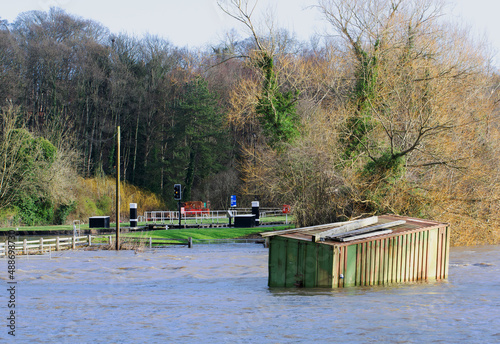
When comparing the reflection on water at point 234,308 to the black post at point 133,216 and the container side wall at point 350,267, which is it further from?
the black post at point 133,216

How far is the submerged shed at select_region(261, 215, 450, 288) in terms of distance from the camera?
62.1 ft

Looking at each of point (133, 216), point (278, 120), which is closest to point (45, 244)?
point (133, 216)

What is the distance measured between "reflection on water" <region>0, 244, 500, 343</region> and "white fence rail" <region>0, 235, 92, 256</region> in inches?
187

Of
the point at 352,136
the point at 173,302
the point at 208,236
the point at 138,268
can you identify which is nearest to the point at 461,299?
the point at 173,302

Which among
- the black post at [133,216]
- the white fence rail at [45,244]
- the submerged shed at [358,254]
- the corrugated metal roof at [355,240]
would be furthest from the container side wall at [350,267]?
the black post at [133,216]

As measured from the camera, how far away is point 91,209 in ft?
174

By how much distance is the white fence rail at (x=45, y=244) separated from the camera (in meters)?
31.3

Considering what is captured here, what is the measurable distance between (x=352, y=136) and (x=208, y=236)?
37.4 feet

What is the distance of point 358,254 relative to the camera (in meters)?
19.4

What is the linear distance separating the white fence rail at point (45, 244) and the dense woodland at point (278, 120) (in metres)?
12.9

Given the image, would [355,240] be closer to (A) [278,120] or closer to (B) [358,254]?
(B) [358,254]

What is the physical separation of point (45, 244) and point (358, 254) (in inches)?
804

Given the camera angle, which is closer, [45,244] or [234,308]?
[234,308]

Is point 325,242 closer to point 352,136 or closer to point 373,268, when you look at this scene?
point 373,268
